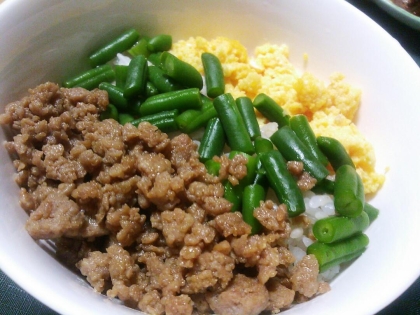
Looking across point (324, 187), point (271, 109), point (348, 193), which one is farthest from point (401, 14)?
point (348, 193)

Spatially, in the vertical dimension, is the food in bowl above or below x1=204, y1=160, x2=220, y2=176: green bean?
below

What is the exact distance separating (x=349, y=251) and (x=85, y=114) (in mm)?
1695

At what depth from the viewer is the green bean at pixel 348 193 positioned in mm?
2166

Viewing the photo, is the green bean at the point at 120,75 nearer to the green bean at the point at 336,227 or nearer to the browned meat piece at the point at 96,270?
the browned meat piece at the point at 96,270

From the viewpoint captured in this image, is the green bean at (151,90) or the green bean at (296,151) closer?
the green bean at (296,151)

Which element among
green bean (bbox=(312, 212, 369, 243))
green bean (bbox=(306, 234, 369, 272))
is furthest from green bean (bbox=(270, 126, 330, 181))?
green bean (bbox=(306, 234, 369, 272))

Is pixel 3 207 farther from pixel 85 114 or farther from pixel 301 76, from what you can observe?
pixel 301 76

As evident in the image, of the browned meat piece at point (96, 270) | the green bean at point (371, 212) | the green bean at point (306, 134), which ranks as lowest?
the browned meat piece at point (96, 270)

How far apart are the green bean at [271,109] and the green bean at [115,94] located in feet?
2.83

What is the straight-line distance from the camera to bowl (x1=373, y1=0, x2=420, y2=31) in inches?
138

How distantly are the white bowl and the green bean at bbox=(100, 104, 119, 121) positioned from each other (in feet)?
1.47

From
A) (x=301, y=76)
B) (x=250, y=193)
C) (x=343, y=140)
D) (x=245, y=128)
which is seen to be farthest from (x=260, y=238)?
(x=301, y=76)

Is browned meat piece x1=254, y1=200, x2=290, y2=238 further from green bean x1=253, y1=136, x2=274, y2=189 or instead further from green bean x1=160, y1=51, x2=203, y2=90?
green bean x1=160, y1=51, x2=203, y2=90

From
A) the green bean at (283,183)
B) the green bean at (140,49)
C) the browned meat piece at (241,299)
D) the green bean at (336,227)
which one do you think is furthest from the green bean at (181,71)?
the browned meat piece at (241,299)
